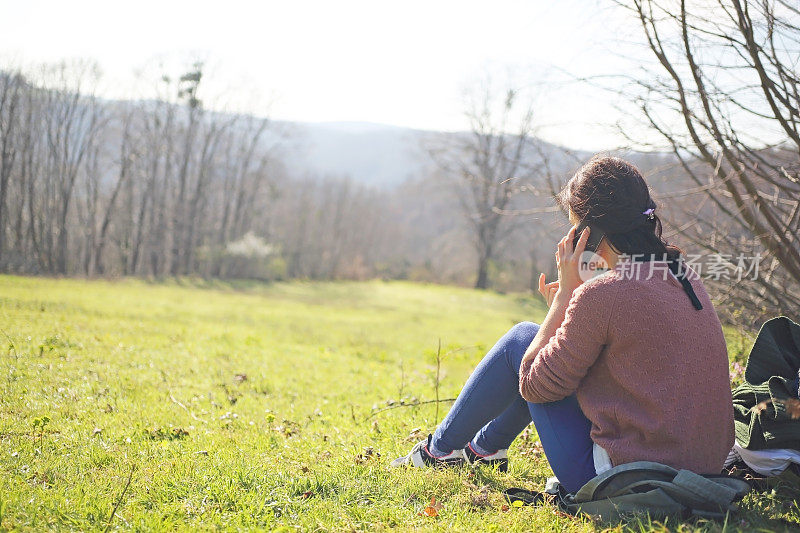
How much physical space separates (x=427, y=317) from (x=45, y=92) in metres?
19.7

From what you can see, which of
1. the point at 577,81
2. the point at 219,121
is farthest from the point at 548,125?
the point at 219,121

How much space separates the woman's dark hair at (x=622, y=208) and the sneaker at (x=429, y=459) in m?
1.33

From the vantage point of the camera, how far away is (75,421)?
3.33m

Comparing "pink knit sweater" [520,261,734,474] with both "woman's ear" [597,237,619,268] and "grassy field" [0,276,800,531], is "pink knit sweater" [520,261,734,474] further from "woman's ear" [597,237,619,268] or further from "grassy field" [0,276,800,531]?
"grassy field" [0,276,800,531]

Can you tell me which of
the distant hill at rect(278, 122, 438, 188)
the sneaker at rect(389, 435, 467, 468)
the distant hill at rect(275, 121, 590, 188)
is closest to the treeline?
the sneaker at rect(389, 435, 467, 468)

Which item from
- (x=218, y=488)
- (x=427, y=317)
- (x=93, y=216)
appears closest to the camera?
(x=218, y=488)

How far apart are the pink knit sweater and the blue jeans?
19 centimetres

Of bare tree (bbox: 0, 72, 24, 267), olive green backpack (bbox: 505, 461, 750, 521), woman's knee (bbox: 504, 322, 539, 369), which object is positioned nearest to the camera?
olive green backpack (bbox: 505, 461, 750, 521)

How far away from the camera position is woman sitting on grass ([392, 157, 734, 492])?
6.28ft

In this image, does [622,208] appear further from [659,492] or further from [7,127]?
[7,127]

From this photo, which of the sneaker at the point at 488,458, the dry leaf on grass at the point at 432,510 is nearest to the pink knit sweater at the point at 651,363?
the dry leaf on grass at the point at 432,510

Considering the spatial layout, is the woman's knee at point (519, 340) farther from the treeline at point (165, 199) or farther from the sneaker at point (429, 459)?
the treeline at point (165, 199)

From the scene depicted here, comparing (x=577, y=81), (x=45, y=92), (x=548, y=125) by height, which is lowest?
(x=548, y=125)

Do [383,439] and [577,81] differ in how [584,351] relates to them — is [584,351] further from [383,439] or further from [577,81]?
[577,81]
